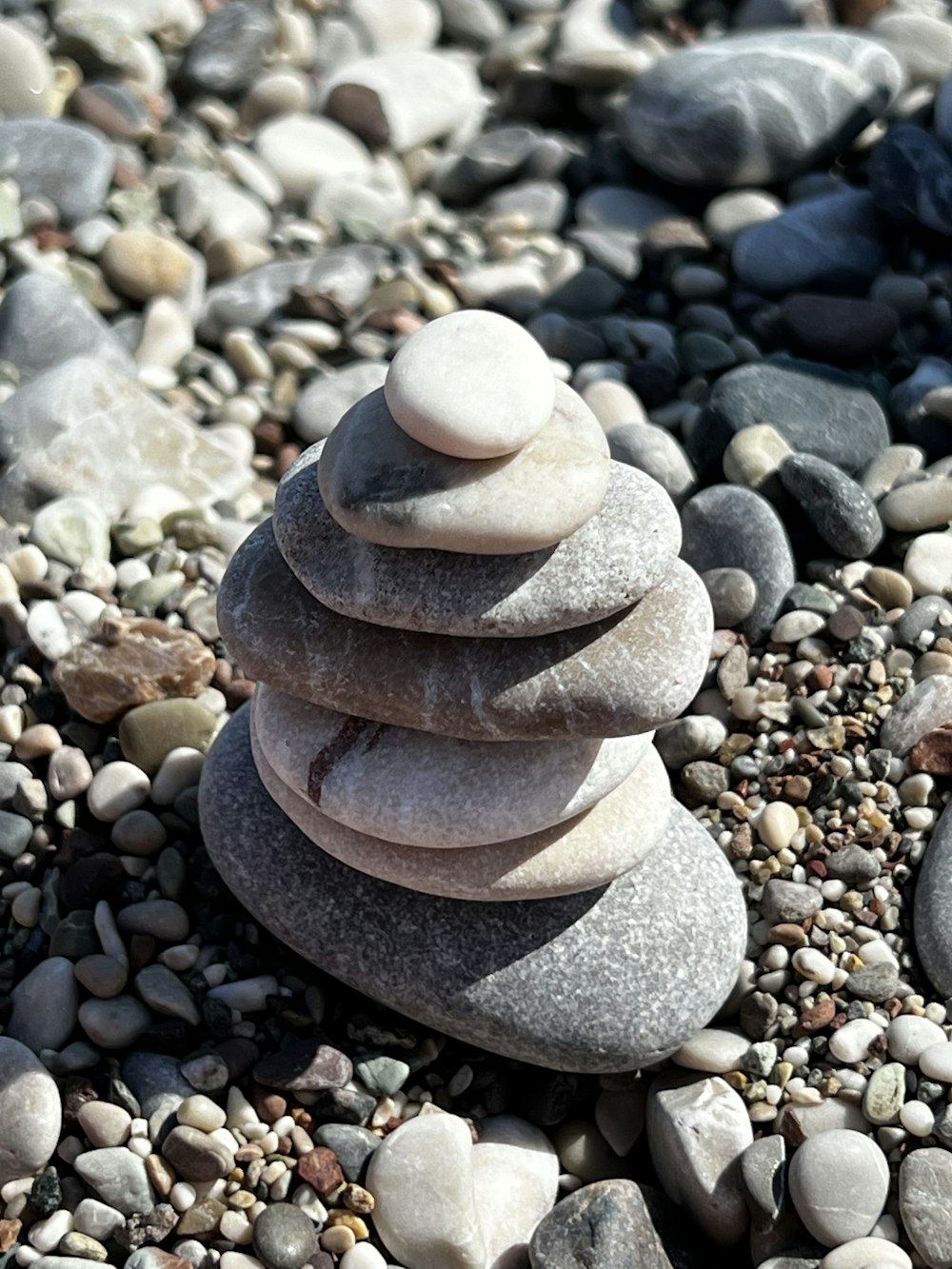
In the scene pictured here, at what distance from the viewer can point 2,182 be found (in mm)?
5477

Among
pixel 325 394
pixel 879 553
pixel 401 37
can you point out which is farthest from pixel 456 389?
pixel 401 37

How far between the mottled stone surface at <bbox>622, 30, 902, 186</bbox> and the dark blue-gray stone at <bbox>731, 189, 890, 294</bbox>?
0.46 meters

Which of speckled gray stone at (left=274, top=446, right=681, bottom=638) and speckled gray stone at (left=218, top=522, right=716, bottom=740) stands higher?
speckled gray stone at (left=274, top=446, right=681, bottom=638)

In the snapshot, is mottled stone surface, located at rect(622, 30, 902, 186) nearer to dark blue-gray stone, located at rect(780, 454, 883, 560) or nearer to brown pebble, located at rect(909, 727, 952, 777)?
dark blue-gray stone, located at rect(780, 454, 883, 560)

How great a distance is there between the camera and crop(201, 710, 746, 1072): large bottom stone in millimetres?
3127

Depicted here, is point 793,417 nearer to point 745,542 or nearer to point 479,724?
point 745,542

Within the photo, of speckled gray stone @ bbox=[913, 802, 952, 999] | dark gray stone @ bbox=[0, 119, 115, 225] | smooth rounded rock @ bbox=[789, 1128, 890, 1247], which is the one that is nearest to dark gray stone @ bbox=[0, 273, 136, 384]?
dark gray stone @ bbox=[0, 119, 115, 225]

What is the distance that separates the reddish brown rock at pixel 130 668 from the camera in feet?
12.3

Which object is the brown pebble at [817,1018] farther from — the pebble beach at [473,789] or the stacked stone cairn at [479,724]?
the stacked stone cairn at [479,724]

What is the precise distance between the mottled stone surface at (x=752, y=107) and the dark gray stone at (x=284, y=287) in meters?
1.40

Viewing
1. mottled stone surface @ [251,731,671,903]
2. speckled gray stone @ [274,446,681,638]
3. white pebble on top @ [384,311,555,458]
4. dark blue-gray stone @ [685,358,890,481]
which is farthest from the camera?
dark blue-gray stone @ [685,358,890,481]

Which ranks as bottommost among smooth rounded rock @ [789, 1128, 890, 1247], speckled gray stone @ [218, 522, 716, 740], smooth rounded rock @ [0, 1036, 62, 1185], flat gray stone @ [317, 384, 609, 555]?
smooth rounded rock @ [0, 1036, 62, 1185]

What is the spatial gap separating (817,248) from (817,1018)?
3428 mm

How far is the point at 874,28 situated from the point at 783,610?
4.22 meters
